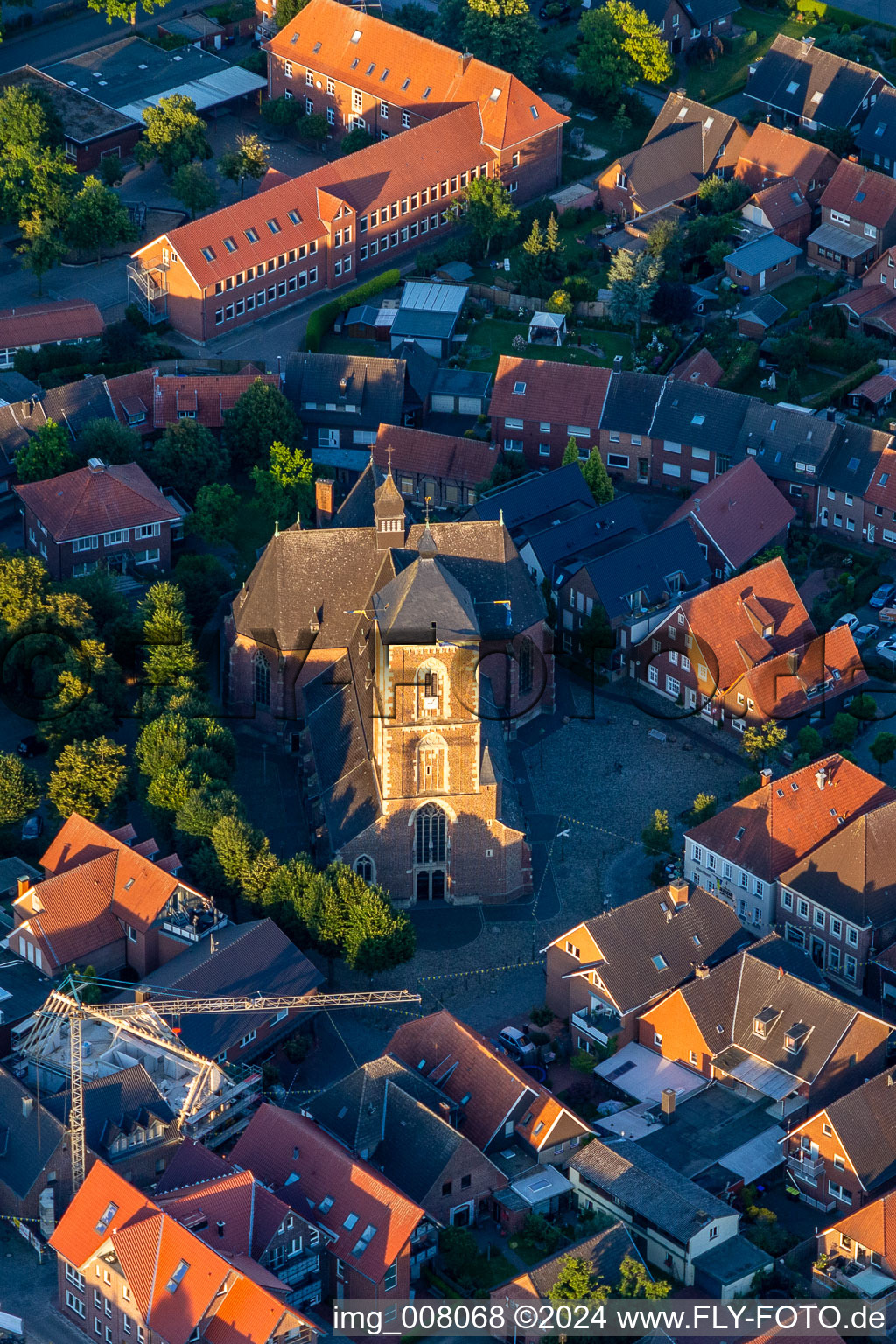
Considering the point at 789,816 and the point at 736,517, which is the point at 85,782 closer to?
the point at 789,816

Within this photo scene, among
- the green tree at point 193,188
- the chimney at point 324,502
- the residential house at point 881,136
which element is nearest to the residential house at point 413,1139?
the chimney at point 324,502

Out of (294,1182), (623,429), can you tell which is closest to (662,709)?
(623,429)

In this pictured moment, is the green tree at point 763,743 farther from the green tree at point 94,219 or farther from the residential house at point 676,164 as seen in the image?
the green tree at point 94,219

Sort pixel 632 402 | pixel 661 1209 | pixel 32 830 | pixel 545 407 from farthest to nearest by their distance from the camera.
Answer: pixel 545 407
pixel 632 402
pixel 32 830
pixel 661 1209

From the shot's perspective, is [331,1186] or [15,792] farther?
[15,792]

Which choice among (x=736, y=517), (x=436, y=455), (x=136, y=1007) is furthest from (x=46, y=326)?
(x=136, y=1007)

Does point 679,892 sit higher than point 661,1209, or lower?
higher
